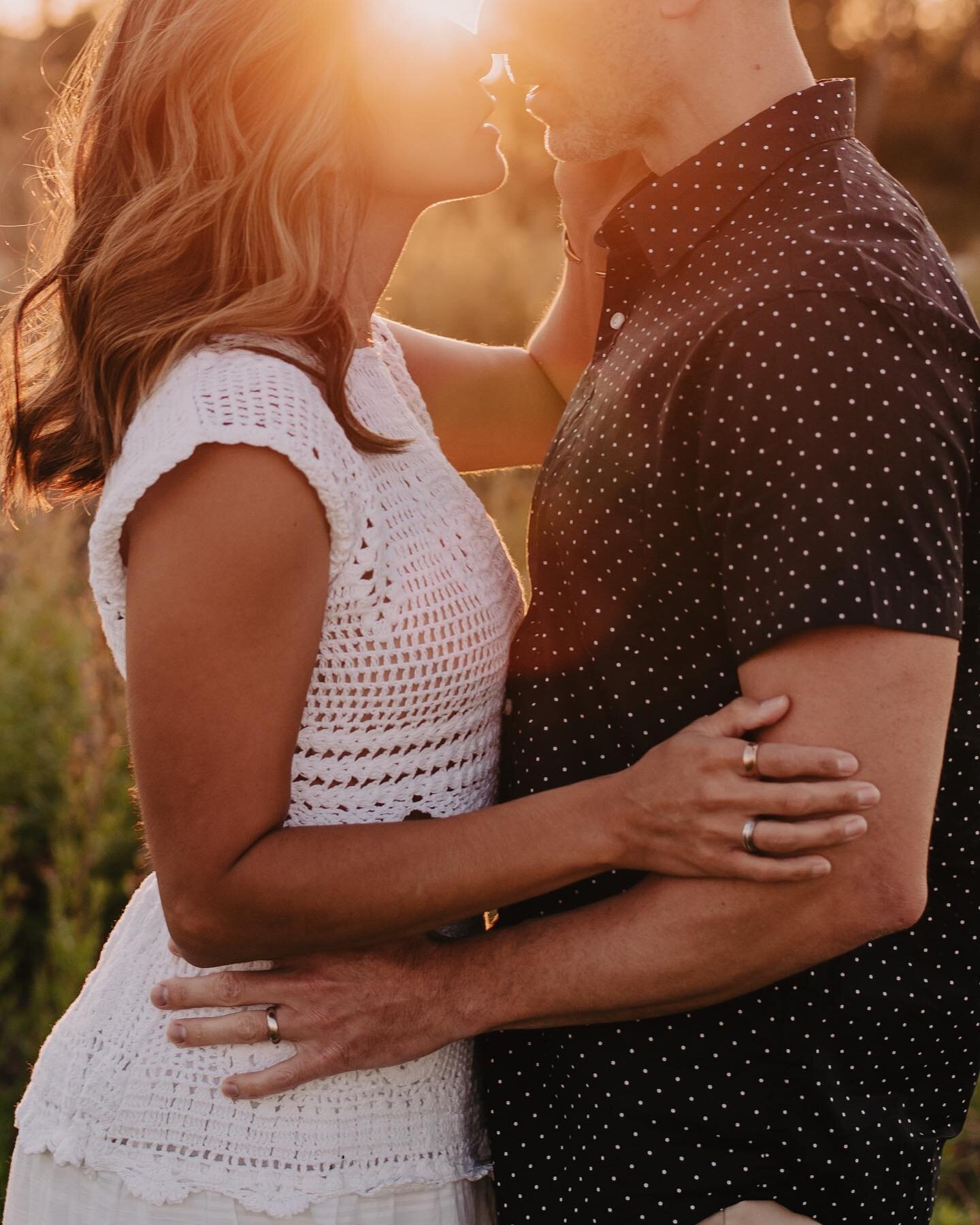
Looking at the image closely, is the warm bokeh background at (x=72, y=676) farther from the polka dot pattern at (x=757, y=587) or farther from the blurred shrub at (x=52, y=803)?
the polka dot pattern at (x=757, y=587)

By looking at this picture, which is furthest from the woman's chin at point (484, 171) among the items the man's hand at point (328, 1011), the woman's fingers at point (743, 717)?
the man's hand at point (328, 1011)

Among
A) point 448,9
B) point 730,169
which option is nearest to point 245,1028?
point 730,169

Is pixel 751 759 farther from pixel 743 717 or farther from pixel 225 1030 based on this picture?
pixel 225 1030

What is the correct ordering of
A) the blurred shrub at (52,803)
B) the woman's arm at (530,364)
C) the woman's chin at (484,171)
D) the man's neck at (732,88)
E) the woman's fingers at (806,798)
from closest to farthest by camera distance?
the woman's fingers at (806,798), the man's neck at (732,88), the woman's chin at (484,171), the woman's arm at (530,364), the blurred shrub at (52,803)

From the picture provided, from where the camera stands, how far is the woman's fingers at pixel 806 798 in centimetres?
143

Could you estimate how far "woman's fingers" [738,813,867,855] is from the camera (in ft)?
4.77

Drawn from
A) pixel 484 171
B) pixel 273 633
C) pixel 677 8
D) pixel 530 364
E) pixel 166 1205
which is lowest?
pixel 166 1205

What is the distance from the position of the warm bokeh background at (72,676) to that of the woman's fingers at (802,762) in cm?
169

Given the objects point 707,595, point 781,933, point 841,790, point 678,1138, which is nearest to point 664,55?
point 707,595

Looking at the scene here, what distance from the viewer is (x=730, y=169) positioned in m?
1.82

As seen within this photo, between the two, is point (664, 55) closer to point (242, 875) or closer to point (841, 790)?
point (841, 790)

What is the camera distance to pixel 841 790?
143 centimetres

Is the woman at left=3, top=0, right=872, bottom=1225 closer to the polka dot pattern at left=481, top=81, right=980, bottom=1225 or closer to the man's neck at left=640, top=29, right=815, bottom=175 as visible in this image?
the polka dot pattern at left=481, top=81, right=980, bottom=1225

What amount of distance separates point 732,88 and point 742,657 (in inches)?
37.3
